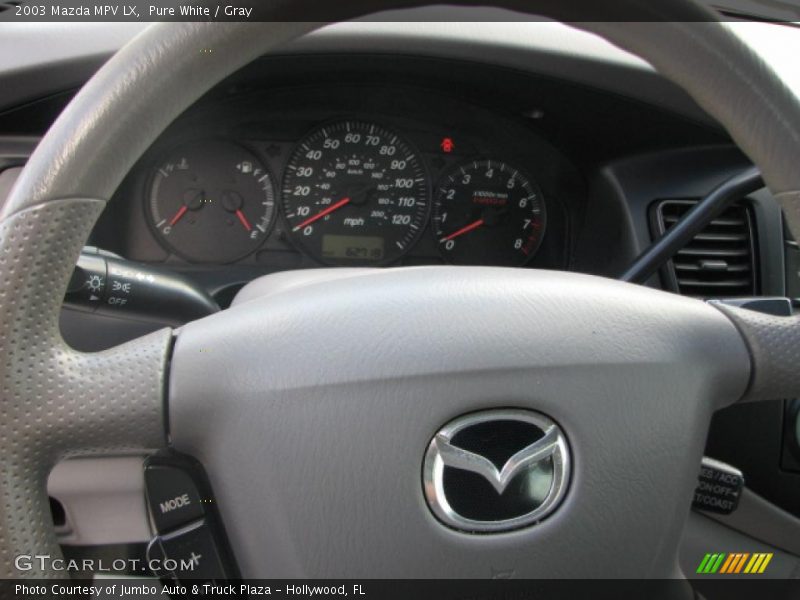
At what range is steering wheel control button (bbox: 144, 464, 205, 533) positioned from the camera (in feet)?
2.78

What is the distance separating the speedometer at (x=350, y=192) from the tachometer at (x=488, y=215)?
10cm

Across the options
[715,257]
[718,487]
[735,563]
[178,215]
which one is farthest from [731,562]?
[178,215]

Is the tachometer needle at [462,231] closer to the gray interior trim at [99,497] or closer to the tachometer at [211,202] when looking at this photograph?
the tachometer at [211,202]

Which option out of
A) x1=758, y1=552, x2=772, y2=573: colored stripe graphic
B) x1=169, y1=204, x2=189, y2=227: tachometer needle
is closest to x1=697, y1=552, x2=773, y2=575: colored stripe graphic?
x1=758, y1=552, x2=772, y2=573: colored stripe graphic

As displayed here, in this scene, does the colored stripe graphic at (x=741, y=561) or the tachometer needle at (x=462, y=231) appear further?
the tachometer needle at (x=462, y=231)

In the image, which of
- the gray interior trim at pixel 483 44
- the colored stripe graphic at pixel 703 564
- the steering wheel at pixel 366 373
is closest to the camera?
the steering wheel at pixel 366 373

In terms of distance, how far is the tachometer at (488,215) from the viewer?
2.32 m

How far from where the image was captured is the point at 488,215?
233cm

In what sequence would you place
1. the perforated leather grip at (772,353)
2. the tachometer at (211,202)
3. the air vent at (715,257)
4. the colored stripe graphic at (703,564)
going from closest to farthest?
the perforated leather grip at (772,353) → the colored stripe graphic at (703,564) → the air vent at (715,257) → the tachometer at (211,202)

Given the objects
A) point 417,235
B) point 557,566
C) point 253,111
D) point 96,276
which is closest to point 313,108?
point 253,111

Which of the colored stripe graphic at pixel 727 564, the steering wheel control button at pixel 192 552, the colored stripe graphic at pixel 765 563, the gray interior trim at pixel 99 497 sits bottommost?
the colored stripe graphic at pixel 765 563

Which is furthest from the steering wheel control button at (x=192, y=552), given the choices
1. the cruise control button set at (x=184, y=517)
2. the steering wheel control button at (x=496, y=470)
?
the steering wheel control button at (x=496, y=470)

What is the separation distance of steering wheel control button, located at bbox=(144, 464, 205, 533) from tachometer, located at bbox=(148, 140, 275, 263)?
1448mm

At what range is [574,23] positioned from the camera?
34.2 inches
